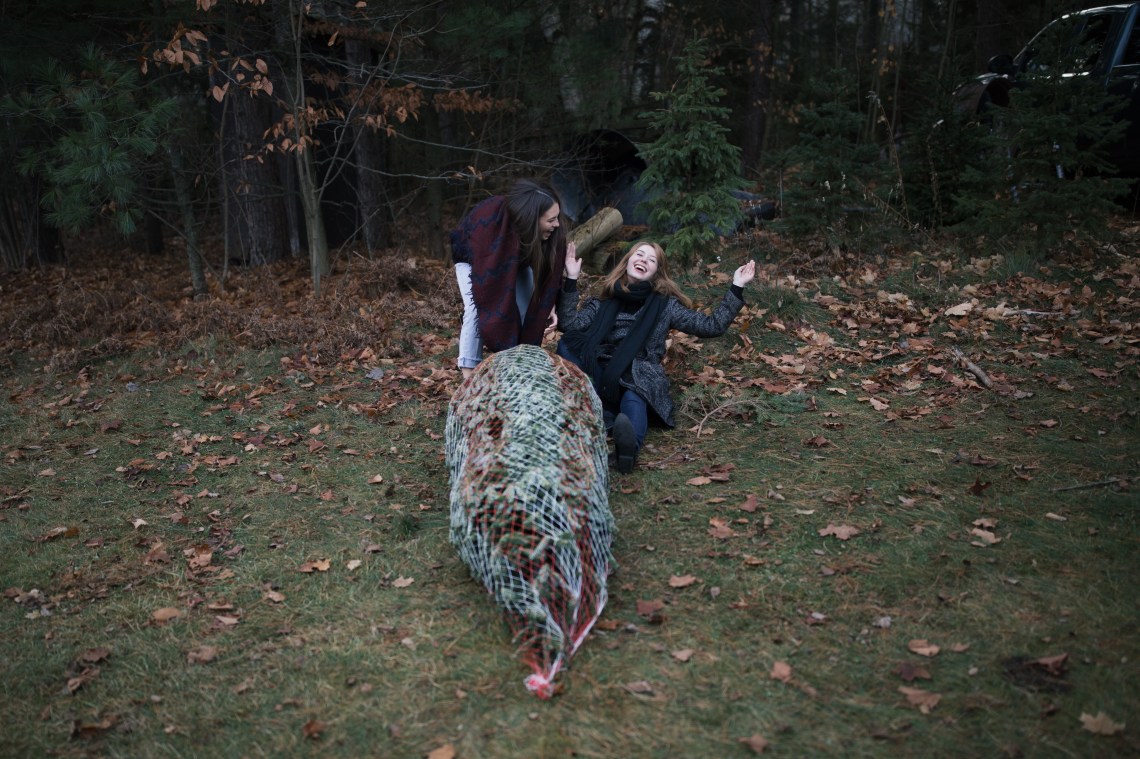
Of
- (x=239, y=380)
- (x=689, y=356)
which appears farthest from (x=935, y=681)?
(x=239, y=380)

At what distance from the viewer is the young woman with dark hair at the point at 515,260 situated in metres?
5.22

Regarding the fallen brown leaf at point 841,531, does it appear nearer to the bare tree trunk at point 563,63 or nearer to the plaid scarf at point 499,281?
the plaid scarf at point 499,281

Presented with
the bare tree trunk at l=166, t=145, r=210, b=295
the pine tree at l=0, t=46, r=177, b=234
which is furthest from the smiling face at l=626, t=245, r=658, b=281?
the bare tree trunk at l=166, t=145, r=210, b=295

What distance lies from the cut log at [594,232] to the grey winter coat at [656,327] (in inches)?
129

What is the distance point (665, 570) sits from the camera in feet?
12.7

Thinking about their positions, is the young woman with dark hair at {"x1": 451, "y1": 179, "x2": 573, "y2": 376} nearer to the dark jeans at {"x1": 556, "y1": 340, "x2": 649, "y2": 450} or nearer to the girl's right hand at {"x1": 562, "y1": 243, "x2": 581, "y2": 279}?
the girl's right hand at {"x1": 562, "y1": 243, "x2": 581, "y2": 279}

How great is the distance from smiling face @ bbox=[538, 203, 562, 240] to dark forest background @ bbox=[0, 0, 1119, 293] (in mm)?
3028

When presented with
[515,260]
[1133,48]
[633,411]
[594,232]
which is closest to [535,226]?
[515,260]

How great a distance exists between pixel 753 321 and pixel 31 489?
5.66m

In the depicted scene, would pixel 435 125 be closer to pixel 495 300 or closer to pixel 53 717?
pixel 495 300

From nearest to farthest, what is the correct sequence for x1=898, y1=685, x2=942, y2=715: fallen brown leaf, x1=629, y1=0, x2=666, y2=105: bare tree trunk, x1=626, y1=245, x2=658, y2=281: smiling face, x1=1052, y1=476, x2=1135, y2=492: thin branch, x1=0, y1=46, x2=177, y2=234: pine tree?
x1=898, y1=685, x2=942, y2=715: fallen brown leaf, x1=1052, y1=476, x2=1135, y2=492: thin branch, x1=626, y1=245, x2=658, y2=281: smiling face, x1=0, y1=46, x2=177, y2=234: pine tree, x1=629, y1=0, x2=666, y2=105: bare tree trunk

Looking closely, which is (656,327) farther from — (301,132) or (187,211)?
(187,211)

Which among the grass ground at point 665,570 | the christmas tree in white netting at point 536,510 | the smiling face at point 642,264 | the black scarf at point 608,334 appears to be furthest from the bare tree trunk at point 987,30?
the christmas tree in white netting at point 536,510

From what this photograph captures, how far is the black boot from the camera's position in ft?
15.8
